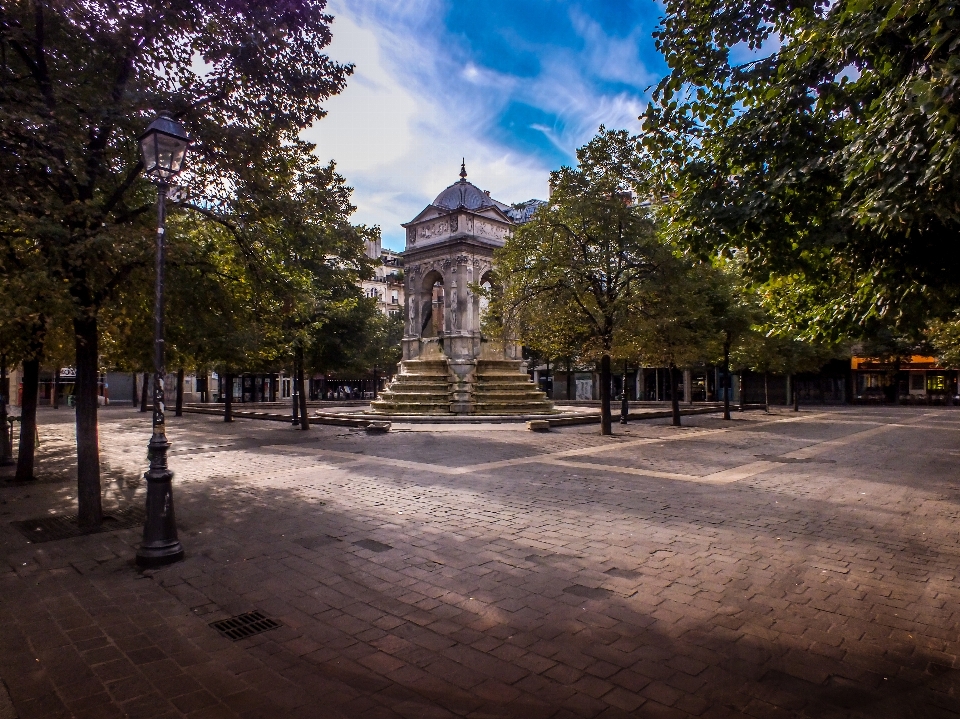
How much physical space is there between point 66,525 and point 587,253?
16292 mm

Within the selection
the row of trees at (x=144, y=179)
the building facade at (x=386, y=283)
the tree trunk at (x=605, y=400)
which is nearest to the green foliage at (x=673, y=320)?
the tree trunk at (x=605, y=400)

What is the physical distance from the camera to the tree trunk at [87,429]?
26.3 ft

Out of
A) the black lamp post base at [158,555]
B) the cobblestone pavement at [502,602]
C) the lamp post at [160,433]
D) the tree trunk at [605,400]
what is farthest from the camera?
the tree trunk at [605,400]

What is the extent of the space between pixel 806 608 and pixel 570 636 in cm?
218

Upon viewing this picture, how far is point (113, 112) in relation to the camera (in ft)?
25.1

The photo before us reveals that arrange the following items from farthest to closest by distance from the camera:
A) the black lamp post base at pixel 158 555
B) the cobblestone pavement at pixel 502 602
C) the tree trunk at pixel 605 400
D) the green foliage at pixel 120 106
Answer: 1. the tree trunk at pixel 605 400
2. the green foliage at pixel 120 106
3. the black lamp post base at pixel 158 555
4. the cobblestone pavement at pixel 502 602

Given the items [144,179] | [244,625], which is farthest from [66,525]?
[144,179]

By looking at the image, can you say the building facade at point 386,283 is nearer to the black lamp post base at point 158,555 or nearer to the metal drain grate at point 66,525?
the metal drain grate at point 66,525

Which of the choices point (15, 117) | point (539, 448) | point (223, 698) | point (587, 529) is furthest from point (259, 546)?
point (539, 448)

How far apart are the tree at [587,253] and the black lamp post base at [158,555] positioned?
1455 cm

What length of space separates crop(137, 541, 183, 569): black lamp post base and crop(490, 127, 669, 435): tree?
14550 millimetres

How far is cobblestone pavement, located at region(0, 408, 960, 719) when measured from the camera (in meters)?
3.79

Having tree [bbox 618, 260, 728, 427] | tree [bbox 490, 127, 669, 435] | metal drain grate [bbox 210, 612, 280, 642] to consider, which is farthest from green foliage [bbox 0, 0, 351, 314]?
tree [bbox 618, 260, 728, 427]

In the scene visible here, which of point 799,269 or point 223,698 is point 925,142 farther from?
point 223,698
